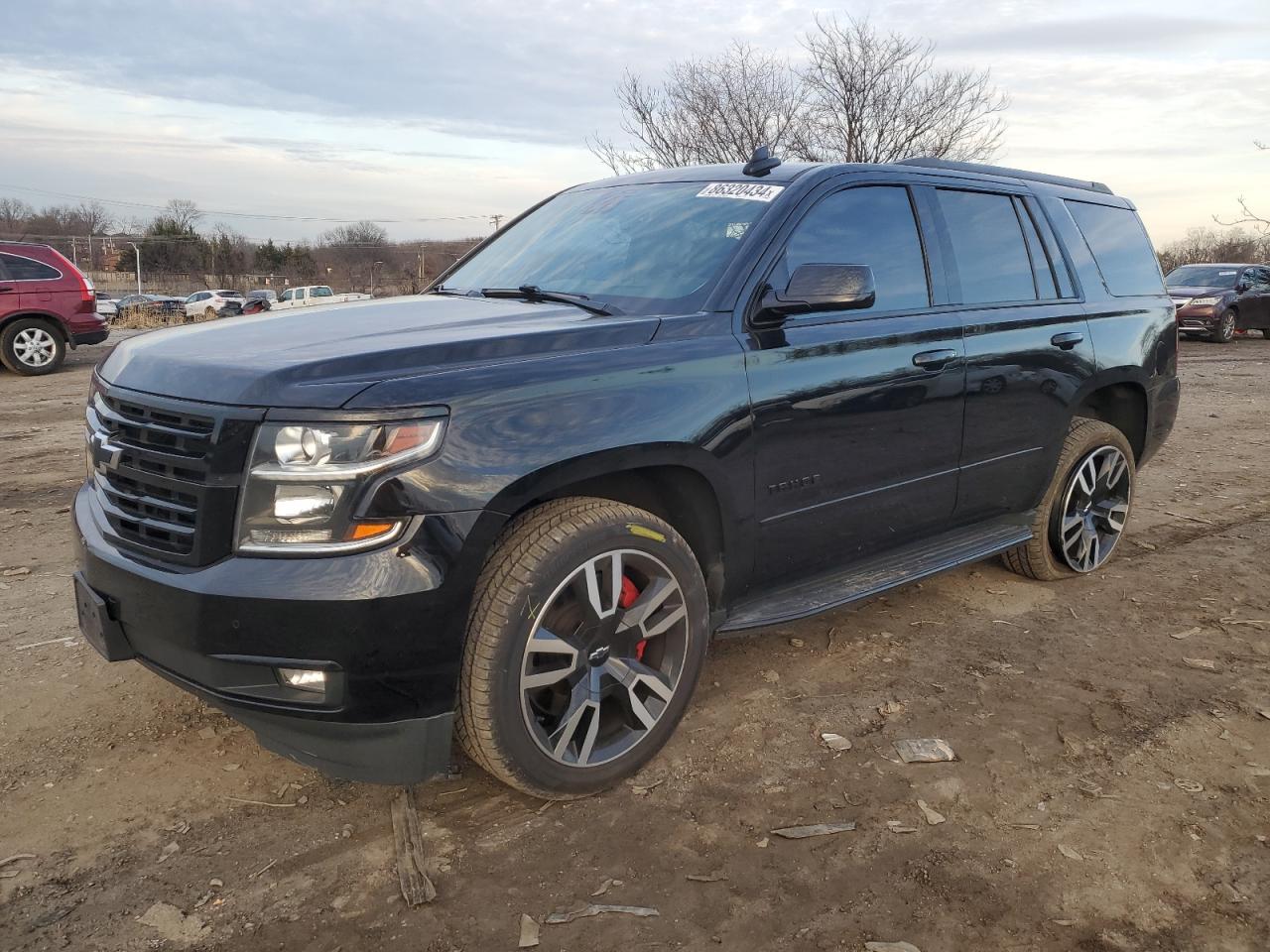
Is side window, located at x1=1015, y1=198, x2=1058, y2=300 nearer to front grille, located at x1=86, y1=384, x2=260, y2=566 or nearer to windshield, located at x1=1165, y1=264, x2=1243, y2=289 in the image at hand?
front grille, located at x1=86, y1=384, x2=260, y2=566

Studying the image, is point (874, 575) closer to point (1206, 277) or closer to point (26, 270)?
point (26, 270)

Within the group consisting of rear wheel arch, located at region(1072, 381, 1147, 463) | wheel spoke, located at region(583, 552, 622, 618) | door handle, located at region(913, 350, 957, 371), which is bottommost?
wheel spoke, located at region(583, 552, 622, 618)

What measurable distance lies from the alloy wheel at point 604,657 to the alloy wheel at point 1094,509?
2.59 metres

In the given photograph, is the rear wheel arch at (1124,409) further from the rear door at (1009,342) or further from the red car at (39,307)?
the red car at (39,307)

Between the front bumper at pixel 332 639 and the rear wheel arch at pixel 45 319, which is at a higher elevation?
the rear wheel arch at pixel 45 319

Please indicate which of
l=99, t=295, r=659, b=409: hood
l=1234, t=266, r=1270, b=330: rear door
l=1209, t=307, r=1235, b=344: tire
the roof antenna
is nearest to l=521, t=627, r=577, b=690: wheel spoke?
l=99, t=295, r=659, b=409: hood

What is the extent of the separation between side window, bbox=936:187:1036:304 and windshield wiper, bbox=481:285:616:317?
62.6 inches

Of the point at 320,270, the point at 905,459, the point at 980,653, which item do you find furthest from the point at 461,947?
the point at 320,270

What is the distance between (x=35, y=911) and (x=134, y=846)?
0.29 m

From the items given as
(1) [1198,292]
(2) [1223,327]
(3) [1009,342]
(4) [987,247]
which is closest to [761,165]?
(4) [987,247]

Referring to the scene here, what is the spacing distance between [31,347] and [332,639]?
13.4 meters

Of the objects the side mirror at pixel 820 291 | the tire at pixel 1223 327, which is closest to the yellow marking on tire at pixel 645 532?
the side mirror at pixel 820 291

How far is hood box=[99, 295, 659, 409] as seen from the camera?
2354 millimetres

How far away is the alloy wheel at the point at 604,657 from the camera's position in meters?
2.65
